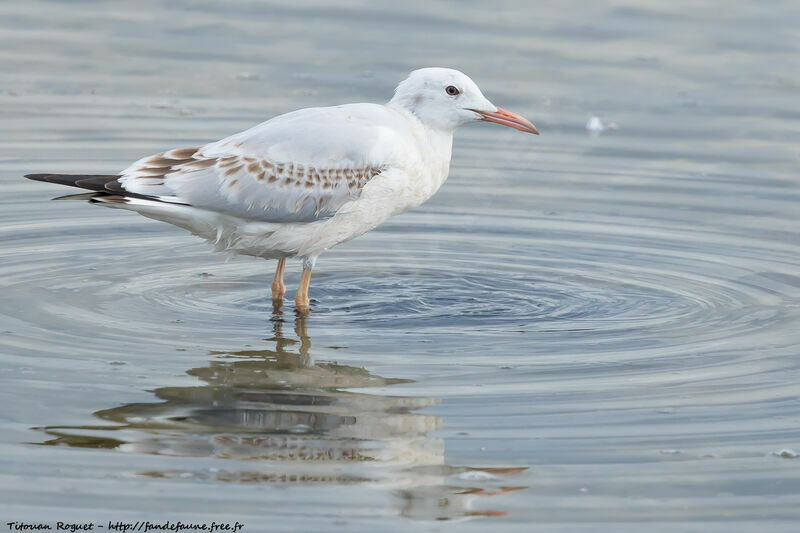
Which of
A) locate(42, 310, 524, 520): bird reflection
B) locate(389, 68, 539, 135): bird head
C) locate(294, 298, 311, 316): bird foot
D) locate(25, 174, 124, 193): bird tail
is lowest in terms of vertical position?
locate(42, 310, 524, 520): bird reflection

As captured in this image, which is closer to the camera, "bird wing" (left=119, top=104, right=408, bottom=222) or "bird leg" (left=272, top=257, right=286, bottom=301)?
"bird wing" (left=119, top=104, right=408, bottom=222)

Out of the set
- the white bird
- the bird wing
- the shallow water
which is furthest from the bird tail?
the shallow water

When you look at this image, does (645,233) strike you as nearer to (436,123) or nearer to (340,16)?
(436,123)

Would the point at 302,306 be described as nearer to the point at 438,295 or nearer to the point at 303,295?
the point at 303,295

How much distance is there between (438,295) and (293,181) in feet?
4.03

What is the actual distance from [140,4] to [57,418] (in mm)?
9923

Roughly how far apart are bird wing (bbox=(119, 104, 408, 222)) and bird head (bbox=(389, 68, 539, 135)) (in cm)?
34

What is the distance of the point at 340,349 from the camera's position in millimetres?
7914

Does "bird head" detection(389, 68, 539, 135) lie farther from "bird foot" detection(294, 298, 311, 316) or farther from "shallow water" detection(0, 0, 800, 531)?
"bird foot" detection(294, 298, 311, 316)

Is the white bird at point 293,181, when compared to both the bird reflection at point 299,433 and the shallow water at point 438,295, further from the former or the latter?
the bird reflection at point 299,433

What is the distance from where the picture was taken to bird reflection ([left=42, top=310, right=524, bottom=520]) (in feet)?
19.7

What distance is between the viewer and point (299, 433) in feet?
21.3

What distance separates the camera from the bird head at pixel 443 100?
879cm

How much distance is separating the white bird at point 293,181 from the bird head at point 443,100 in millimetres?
148
